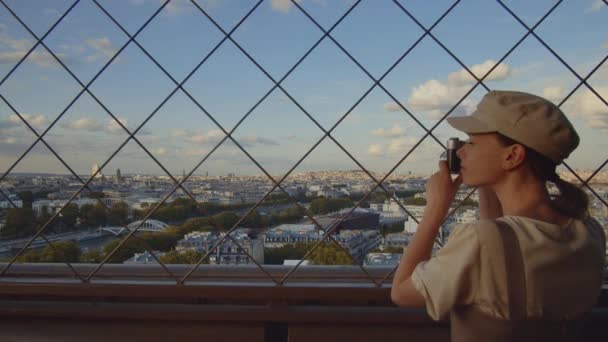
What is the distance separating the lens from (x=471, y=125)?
2.67 ft

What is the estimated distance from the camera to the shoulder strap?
0.72 metres

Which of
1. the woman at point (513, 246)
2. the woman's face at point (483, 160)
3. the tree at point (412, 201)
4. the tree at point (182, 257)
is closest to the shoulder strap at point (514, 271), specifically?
the woman at point (513, 246)

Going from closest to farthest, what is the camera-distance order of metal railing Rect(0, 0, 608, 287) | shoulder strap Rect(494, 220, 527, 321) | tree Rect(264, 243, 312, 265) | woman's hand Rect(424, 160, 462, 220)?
shoulder strap Rect(494, 220, 527, 321)
woman's hand Rect(424, 160, 462, 220)
metal railing Rect(0, 0, 608, 287)
tree Rect(264, 243, 312, 265)

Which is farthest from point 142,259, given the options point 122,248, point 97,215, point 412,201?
point 412,201

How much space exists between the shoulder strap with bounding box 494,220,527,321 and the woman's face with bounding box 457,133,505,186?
110mm

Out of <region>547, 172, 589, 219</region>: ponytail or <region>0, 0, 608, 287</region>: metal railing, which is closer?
<region>547, 172, 589, 219</region>: ponytail

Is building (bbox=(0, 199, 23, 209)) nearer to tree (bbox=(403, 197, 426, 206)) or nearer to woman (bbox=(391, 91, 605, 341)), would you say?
tree (bbox=(403, 197, 426, 206))

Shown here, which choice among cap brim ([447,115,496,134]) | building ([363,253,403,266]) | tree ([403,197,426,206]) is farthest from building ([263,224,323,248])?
cap brim ([447,115,496,134])

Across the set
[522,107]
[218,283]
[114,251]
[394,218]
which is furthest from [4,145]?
[522,107]

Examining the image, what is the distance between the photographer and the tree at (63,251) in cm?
164

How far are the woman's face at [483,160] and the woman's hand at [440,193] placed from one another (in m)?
0.04

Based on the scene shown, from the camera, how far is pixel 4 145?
67.0 inches

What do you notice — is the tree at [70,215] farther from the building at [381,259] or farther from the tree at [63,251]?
the building at [381,259]

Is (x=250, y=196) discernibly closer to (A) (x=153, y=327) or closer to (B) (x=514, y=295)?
(A) (x=153, y=327)
